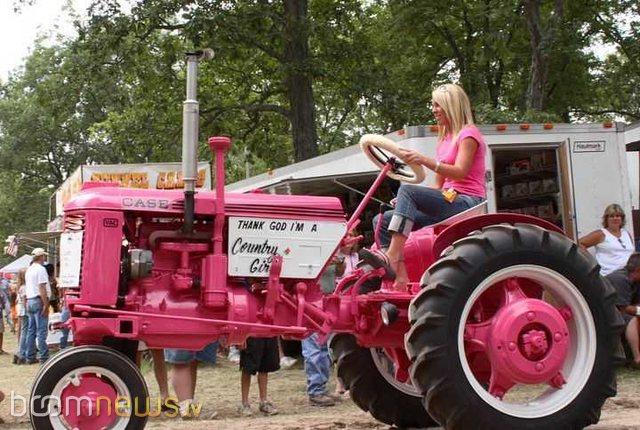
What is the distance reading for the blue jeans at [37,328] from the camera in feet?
45.6

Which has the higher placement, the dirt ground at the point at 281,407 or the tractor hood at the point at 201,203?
the tractor hood at the point at 201,203

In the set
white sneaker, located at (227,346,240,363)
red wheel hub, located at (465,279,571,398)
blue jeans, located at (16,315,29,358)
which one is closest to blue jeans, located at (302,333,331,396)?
white sneaker, located at (227,346,240,363)

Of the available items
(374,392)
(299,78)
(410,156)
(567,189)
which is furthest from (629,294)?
(299,78)

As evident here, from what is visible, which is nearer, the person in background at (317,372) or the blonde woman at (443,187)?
the blonde woman at (443,187)

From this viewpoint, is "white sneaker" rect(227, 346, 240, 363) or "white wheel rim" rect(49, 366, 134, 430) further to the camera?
"white sneaker" rect(227, 346, 240, 363)

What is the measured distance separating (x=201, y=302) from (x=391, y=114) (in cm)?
1442

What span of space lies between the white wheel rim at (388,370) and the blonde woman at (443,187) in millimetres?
772

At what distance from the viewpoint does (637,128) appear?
37.0 feet

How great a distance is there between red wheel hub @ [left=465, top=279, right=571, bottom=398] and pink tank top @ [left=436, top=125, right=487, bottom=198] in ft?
2.65

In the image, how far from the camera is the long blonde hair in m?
5.30

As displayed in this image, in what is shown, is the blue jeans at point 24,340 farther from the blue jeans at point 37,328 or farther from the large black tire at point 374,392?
the large black tire at point 374,392

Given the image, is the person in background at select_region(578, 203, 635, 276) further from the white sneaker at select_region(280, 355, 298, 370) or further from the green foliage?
the green foliage

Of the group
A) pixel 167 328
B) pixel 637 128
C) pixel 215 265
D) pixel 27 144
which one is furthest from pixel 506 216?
pixel 27 144

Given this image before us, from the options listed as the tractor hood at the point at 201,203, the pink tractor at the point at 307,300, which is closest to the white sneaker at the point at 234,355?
the pink tractor at the point at 307,300
